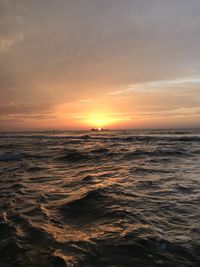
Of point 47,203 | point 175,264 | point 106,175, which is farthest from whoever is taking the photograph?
point 106,175

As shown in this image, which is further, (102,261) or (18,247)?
(18,247)

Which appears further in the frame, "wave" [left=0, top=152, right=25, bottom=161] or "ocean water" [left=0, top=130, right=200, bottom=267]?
"wave" [left=0, top=152, right=25, bottom=161]

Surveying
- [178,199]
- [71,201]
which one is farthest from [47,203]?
[178,199]

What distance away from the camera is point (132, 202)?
266 inches

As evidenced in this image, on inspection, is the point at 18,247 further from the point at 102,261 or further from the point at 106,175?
the point at 106,175

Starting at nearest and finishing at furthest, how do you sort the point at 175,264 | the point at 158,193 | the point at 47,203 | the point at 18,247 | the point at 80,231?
1. the point at 175,264
2. the point at 18,247
3. the point at 80,231
4. the point at 47,203
5. the point at 158,193

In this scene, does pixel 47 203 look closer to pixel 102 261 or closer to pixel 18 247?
A: pixel 18 247

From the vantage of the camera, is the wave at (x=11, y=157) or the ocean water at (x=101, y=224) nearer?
the ocean water at (x=101, y=224)

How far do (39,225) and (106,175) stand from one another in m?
6.35

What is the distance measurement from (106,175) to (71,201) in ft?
14.7

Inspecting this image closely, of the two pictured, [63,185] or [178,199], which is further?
[63,185]

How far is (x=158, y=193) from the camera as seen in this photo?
301 inches

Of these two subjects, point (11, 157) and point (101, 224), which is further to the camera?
point (11, 157)

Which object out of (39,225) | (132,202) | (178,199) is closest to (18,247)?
(39,225)
